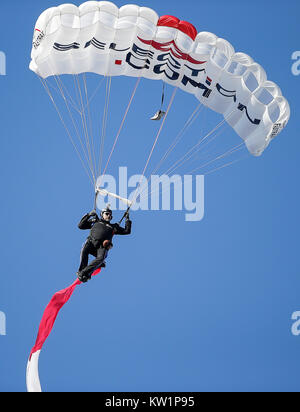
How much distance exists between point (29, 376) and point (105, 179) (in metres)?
4.26

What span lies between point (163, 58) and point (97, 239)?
3.84 metres

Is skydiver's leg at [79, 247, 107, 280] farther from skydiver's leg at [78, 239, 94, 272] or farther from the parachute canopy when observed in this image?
the parachute canopy

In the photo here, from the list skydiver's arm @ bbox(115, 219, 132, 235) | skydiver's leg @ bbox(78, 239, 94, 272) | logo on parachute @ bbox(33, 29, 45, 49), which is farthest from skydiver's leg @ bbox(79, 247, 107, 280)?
logo on parachute @ bbox(33, 29, 45, 49)

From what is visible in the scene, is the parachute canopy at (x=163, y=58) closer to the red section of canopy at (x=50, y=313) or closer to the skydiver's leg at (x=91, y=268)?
the skydiver's leg at (x=91, y=268)

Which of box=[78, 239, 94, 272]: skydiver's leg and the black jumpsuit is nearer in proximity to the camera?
the black jumpsuit

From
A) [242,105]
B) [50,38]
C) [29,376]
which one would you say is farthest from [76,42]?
[29,376]

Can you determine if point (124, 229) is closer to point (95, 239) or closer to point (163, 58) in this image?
point (95, 239)

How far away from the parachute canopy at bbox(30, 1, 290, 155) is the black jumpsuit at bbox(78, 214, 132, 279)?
3.06 m

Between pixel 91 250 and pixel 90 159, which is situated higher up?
pixel 90 159

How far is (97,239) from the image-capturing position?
45.8ft

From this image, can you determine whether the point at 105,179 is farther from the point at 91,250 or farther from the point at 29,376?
the point at 29,376

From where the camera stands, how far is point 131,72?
14.7m

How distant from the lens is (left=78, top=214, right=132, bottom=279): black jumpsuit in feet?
45.1
